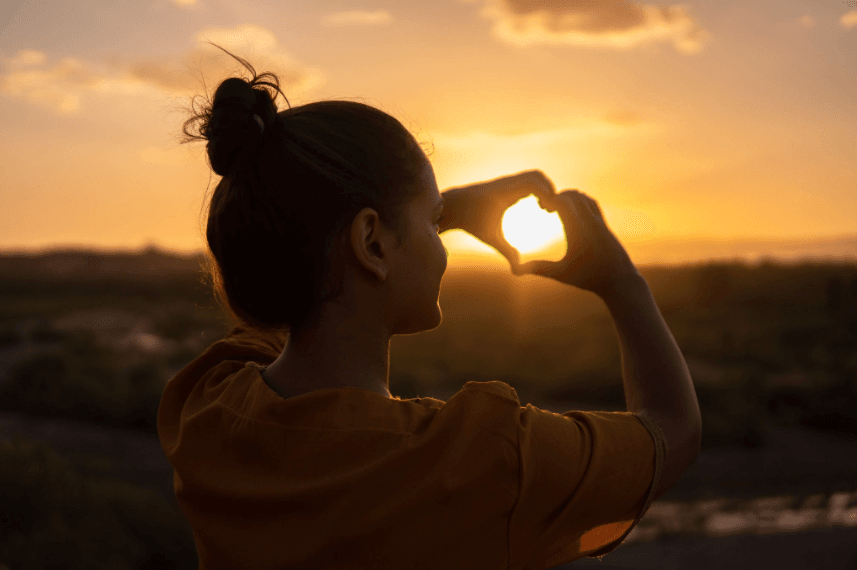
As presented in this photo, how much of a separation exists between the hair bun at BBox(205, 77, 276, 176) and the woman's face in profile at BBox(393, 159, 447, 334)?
0.95 feet

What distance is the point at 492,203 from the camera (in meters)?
1.28

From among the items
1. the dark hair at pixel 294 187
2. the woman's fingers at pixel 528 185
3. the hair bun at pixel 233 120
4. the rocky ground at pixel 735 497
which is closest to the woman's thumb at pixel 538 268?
the woman's fingers at pixel 528 185

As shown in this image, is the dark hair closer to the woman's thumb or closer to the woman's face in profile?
the woman's face in profile

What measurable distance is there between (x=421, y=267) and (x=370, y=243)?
0.10 m

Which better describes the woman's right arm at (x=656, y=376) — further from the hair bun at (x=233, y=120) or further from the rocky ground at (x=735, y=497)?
the rocky ground at (x=735, y=497)

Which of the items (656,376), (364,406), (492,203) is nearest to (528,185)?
(492,203)

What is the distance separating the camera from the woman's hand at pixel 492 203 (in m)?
1.24

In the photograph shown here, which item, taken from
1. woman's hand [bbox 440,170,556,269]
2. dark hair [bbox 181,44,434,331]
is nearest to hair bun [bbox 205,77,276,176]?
dark hair [bbox 181,44,434,331]

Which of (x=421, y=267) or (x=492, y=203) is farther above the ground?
(x=492, y=203)

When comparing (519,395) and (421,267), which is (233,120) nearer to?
(421,267)

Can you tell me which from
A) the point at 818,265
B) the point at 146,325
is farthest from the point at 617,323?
the point at 818,265

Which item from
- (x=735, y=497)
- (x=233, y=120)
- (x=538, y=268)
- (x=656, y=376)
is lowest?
(x=735, y=497)

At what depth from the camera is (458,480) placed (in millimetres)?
902

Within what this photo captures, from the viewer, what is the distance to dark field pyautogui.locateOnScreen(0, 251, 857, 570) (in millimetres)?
4531
